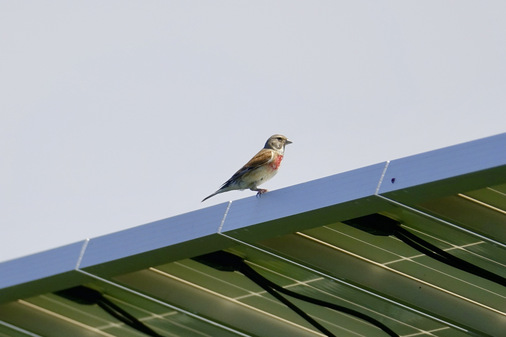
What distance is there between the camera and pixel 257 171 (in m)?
12.5

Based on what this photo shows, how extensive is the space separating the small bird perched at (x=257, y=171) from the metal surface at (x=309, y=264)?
6.13 feet

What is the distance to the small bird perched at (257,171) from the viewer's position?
41.0ft

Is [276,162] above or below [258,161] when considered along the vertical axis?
above

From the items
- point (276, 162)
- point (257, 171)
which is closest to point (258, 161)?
point (257, 171)

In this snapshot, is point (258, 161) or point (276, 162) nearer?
point (258, 161)

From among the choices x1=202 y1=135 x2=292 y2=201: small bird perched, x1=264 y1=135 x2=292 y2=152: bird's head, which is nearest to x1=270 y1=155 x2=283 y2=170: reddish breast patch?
x1=202 y1=135 x2=292 y2=201: small bird perched

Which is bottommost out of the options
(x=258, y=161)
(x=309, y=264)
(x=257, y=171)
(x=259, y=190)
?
A: (x=309, y=264)

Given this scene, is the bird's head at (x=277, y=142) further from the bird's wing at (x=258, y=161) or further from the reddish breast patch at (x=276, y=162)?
the bird's wing at (x=258, y=161)

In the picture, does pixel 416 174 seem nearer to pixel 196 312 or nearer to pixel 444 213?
pixel 444 213

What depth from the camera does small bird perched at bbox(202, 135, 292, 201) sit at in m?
12.5

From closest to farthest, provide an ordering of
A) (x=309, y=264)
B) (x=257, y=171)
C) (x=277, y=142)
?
(x=309, y=264) → (x=257, y=171) → (x=277, y=142)

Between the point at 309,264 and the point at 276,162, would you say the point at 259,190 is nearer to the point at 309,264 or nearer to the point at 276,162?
the point at 276,162

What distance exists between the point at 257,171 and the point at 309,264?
2.76m

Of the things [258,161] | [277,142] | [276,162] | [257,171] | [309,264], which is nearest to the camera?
[309,264]
